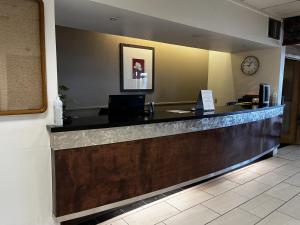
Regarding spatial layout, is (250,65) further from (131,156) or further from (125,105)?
(131,156)

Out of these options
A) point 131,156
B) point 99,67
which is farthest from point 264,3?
point 131,156

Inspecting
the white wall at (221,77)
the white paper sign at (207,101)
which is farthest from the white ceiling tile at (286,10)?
the white paper sign at (207,101)

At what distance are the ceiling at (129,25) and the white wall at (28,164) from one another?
43 cm

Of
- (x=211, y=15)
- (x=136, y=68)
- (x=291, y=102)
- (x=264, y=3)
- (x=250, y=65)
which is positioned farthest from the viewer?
(x=291, y=102)

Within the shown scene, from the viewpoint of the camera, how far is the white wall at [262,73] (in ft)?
14.6

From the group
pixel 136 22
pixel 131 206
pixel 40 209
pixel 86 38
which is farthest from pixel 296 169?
pixel 86 38

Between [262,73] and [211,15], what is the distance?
7.32ft

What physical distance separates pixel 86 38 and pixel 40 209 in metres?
2.87

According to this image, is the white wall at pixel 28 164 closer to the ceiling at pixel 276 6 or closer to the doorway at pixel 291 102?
the ceiling at pixel 276 6

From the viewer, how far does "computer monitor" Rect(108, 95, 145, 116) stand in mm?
2730

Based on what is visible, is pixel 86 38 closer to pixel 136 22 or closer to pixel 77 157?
pixel 136 22

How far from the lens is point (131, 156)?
2324 millimetres

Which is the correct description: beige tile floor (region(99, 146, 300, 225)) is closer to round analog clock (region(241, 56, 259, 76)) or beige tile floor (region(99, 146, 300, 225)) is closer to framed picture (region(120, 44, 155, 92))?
round analog clock (region(241, 56, 259, 76))

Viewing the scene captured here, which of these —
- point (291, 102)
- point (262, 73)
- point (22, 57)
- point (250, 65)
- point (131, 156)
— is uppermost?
point (250, 65)
